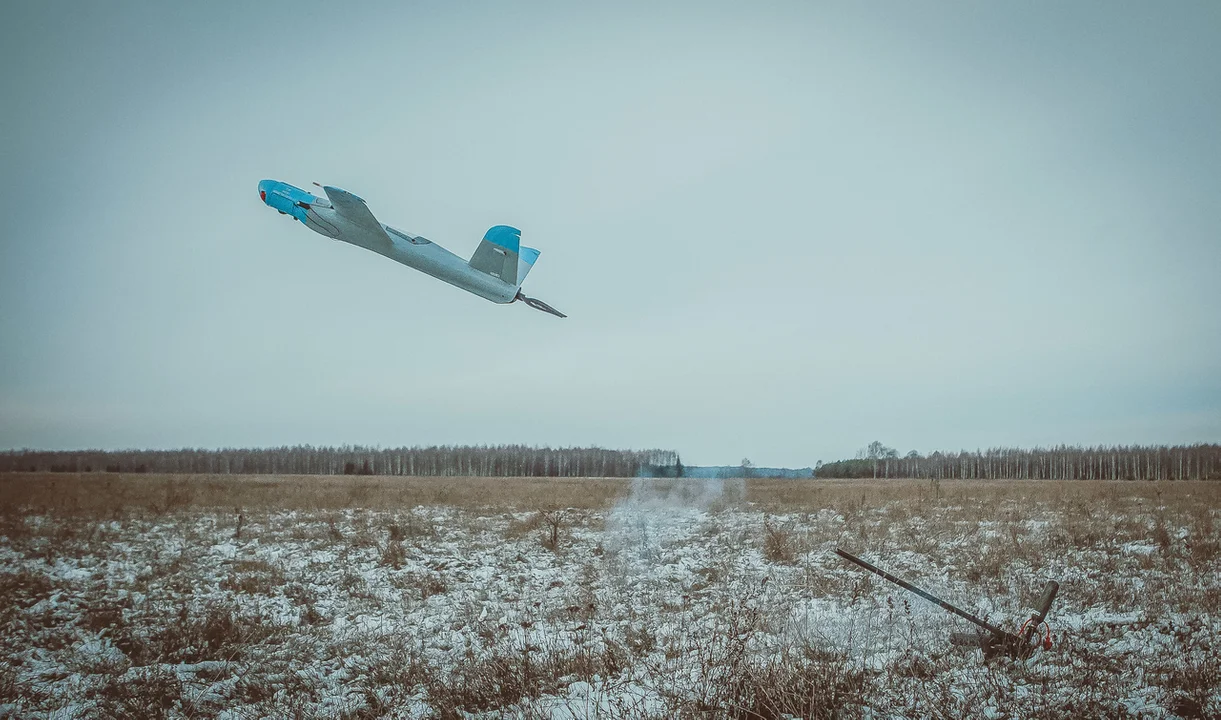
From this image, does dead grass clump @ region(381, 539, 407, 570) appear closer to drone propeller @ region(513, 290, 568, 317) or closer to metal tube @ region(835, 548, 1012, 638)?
metal tube @ region(835, 548, 1012, 638)

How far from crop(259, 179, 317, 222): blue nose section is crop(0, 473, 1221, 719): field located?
4.05 meters

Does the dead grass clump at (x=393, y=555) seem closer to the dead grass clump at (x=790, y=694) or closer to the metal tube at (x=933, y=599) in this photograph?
the dead grass clump at (x=790, y=694)

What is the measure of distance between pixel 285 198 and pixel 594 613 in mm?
7152

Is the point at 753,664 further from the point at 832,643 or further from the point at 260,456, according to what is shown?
the point at 260,456

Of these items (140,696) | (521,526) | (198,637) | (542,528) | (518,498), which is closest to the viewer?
(140,696)

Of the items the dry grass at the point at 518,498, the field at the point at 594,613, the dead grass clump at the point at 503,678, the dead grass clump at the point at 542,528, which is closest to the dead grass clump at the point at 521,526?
the dead grass clump at the point at 542,528

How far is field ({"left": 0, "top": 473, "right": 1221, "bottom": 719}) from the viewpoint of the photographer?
17.1 feet

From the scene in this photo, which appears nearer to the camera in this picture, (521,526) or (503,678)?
(503,678)

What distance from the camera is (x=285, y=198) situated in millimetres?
2797

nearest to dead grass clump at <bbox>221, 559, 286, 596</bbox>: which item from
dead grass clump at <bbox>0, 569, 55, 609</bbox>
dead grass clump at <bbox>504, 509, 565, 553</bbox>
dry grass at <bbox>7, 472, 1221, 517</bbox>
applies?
dead grass clump at <bbox>0, 569, 55, 609</bbox>

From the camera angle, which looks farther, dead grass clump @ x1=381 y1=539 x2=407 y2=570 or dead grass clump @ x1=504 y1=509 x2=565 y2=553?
dead grass clump @ x1=504 y1=509 x2=565 y2=553

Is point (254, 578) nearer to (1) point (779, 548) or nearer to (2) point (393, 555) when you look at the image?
(2) point (393, 555)

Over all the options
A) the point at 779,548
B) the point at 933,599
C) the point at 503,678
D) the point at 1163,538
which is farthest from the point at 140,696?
the point at 1163,538

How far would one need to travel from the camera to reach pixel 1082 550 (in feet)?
37.8
